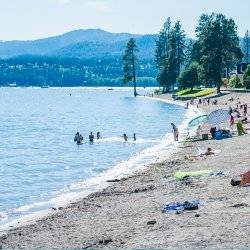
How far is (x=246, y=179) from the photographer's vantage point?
1941cm

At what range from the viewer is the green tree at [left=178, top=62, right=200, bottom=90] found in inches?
4486

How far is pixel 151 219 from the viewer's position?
16516 mm

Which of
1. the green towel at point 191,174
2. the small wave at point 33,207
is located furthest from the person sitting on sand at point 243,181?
the small wave at point 33,207

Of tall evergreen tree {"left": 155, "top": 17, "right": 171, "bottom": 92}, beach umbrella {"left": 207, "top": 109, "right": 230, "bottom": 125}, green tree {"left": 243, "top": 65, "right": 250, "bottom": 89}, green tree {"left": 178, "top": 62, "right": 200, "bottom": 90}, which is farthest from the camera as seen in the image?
tall evergreen tree {"left": 155, "top": 17, "right": 171, "bottom": 92}

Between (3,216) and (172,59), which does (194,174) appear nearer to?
(3,216)

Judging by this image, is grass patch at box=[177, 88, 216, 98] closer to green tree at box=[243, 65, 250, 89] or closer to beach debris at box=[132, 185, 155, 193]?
green tree at box=[243, 65, 250, 89]

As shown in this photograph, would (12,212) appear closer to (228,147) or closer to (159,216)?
(159,216)

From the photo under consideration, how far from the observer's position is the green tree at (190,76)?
374 ft

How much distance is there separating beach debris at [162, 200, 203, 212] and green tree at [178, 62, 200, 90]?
96.3 meters

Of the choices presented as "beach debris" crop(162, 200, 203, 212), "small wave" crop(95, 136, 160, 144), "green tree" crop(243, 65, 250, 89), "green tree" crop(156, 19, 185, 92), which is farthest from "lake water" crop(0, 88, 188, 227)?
"green tree" crop(156, 19, 185, 92)

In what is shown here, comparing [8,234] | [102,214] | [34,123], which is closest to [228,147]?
[102,214]

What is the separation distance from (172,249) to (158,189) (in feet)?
31.4

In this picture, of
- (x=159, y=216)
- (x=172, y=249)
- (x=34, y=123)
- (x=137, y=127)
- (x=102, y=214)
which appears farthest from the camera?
(x=34, y=123)

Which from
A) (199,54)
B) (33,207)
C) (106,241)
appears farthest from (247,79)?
(106,241)
